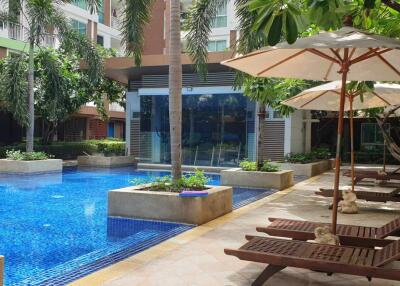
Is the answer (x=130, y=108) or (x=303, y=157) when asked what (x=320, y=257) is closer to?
(x=303, y=157)

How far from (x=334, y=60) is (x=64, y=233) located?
5305mm

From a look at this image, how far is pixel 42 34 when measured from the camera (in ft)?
61.8

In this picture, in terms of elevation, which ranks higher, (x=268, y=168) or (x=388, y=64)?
(x=388, y=64)

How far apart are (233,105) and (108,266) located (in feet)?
51.7

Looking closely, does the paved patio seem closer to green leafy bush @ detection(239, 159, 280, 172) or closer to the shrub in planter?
green leafy bush @ detection(239, 159, 280, 172)

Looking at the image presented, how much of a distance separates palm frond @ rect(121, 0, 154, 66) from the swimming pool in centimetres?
397

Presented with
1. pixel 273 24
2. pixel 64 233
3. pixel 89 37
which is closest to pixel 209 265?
pixel 64 233

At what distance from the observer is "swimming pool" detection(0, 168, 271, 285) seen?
593 cm

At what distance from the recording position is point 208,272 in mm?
5359

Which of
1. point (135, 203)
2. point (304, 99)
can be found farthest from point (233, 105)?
point (135, 203)

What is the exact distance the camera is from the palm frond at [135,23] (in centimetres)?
1220

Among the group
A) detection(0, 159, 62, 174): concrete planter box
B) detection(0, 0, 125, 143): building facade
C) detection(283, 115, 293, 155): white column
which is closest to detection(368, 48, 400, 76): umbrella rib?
detection(0, 159, 62, 174): concrete planter box

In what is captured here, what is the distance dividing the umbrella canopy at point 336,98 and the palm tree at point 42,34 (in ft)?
37.3

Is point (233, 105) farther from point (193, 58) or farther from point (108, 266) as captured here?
point (108, 266)
